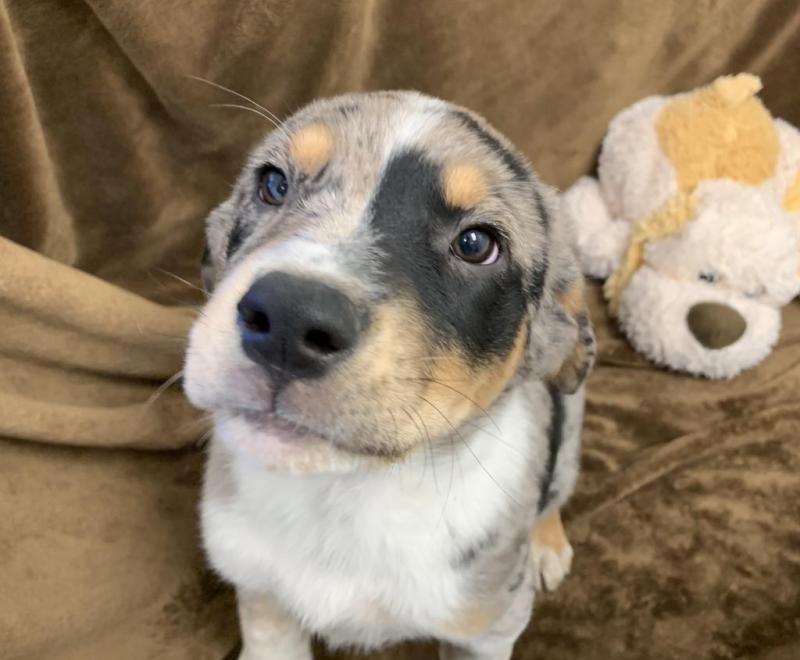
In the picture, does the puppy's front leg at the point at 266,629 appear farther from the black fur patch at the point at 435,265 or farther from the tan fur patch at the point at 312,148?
the tan fur patch at the point at 312,148

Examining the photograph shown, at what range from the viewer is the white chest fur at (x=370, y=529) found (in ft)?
6.92

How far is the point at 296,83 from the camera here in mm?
2865

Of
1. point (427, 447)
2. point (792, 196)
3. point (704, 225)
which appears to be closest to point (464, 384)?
point (427, 447)

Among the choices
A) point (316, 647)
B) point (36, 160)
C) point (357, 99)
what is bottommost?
point (316, 647)

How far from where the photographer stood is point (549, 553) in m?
2.83

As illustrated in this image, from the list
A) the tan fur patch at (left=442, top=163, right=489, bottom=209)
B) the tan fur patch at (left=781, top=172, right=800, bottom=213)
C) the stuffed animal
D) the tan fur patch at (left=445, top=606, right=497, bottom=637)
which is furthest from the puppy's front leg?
the tan fur patch at (left=781, top=172, right=800, bottom=213)

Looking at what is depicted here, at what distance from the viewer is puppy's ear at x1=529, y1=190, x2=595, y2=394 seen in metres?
2.20

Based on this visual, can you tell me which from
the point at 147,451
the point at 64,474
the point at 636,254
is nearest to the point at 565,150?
the point at 636,254

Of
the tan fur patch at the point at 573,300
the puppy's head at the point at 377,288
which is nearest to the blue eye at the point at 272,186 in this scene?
the puppy's head at the point at 377,288

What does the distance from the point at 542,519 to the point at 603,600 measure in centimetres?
32

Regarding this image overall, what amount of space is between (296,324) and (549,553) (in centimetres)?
169

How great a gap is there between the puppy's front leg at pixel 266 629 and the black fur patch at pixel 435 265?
96cm

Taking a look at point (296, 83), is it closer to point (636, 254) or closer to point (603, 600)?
point (636, 254)

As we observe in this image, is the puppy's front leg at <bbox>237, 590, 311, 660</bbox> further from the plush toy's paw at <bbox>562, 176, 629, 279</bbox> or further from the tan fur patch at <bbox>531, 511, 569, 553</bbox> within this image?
the plush toy's paw at <bbox>562, 176, 629, 279</bbox>
